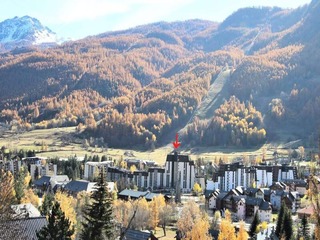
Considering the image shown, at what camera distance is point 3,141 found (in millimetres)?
178500

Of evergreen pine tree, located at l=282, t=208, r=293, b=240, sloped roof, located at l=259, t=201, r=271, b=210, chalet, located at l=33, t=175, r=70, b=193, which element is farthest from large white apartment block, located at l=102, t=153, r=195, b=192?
evergreen pine tree, located at l=282, t=208, r=293, b=240

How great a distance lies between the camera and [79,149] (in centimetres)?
16350

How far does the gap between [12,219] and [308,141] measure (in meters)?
153

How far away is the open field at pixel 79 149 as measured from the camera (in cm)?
14962

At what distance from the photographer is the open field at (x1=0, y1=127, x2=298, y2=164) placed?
14962 cm

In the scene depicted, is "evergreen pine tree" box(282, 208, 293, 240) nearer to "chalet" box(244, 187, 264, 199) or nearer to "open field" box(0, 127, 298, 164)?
"chalet" box(244, 187, 264, 199)

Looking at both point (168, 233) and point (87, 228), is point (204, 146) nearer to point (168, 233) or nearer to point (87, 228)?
point (168, 233)

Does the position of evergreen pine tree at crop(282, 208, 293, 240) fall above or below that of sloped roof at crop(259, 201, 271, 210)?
above

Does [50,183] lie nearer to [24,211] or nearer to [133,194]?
[133,194]

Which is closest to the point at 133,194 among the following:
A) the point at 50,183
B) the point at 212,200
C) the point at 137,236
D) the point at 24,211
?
the point at 212,200

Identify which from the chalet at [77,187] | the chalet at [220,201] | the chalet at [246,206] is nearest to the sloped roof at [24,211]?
the chalet at [246,206]

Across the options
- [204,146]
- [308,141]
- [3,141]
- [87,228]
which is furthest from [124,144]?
[87,228]

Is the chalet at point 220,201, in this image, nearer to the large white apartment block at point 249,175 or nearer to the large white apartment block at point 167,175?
the large white apartment block at point 249,175

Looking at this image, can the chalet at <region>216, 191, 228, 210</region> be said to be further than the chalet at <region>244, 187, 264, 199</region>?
No
